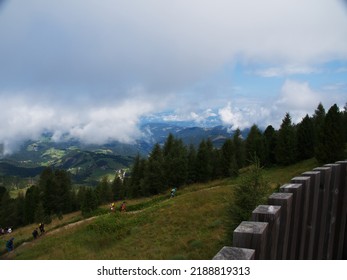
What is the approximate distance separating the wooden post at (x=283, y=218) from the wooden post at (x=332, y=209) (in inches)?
41.5

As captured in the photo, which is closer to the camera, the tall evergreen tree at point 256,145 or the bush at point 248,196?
the bush at point 248,196

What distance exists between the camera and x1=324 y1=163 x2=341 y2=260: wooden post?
331cm

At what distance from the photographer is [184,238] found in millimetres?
12312

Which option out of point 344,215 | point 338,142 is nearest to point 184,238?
point 344,215

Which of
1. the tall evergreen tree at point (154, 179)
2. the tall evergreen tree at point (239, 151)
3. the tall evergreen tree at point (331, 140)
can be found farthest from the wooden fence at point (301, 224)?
the tall evergreen tree at point (239, 151)

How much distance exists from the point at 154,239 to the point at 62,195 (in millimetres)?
62716

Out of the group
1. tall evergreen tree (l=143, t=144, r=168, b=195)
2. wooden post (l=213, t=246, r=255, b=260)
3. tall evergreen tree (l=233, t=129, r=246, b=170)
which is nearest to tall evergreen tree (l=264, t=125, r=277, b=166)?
tall evergreen tree (l=233, t=129, r=246, b=170)

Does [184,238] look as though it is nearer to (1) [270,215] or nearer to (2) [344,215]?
(2) [344,215]

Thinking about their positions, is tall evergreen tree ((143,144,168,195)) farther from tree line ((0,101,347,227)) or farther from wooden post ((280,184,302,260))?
wooden post ((280,184,302,260))

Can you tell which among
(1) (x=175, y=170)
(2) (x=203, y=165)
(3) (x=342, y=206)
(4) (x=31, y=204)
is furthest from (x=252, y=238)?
(4) (x=31, y=204)

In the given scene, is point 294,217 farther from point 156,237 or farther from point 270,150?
point 270,150

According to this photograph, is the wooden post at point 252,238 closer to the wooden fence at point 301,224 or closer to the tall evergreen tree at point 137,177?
the wooden fence at point 301,224

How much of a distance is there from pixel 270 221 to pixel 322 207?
4.13 ft

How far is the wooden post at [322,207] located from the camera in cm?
313
